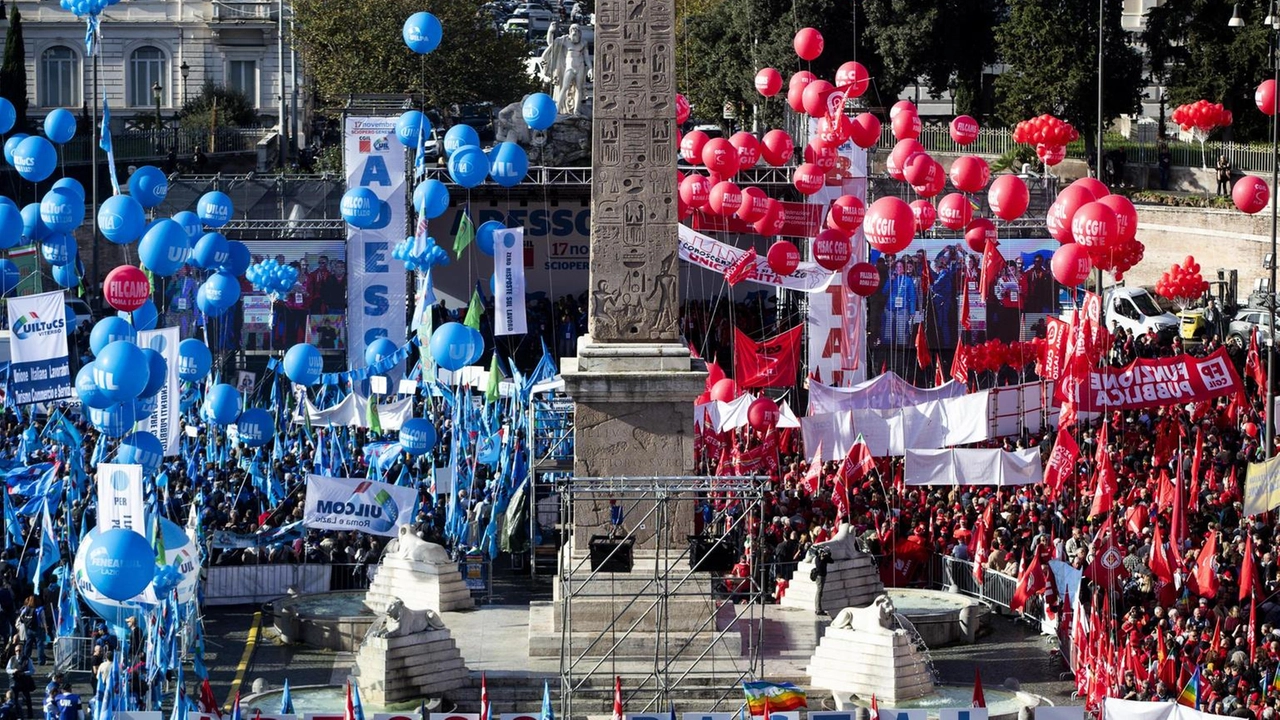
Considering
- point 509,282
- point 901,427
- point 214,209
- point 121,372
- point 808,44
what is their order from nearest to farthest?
1. point 121,372
2. point 901,427
3. point 509,282
4. point 214,209
5. point 808,44

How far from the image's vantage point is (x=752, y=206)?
133ft

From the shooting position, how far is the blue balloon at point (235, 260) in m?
40.6

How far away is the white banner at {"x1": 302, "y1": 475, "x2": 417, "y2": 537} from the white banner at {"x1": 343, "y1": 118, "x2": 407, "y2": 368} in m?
12.8

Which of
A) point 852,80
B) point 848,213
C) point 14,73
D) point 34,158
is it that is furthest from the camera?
point 14,73

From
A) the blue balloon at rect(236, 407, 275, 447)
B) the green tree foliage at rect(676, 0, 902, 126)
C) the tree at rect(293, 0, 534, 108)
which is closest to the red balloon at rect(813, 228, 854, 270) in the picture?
the blue balloon at rect(236, 407, 275, 447)

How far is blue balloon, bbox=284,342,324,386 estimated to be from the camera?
37906mm

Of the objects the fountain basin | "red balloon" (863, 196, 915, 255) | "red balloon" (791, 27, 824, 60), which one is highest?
"red balloon" (791, 27, 824, 60)

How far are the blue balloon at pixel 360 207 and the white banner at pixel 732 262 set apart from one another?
5.09m

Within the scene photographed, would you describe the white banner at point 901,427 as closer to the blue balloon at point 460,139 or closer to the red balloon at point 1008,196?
the red balloon at point 1008,196

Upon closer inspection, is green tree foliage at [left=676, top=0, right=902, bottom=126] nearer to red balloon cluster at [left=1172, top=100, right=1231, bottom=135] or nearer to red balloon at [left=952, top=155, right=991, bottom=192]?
red balloon cluster at [left=1172, top=100, right=1231, bottom=135]

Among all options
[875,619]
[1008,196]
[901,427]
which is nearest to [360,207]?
[1008,196]

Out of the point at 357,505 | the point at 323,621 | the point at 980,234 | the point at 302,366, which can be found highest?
the point at 980,234

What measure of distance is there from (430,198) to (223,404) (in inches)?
269

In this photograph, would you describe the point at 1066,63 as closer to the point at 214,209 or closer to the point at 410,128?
the point at 410,128
